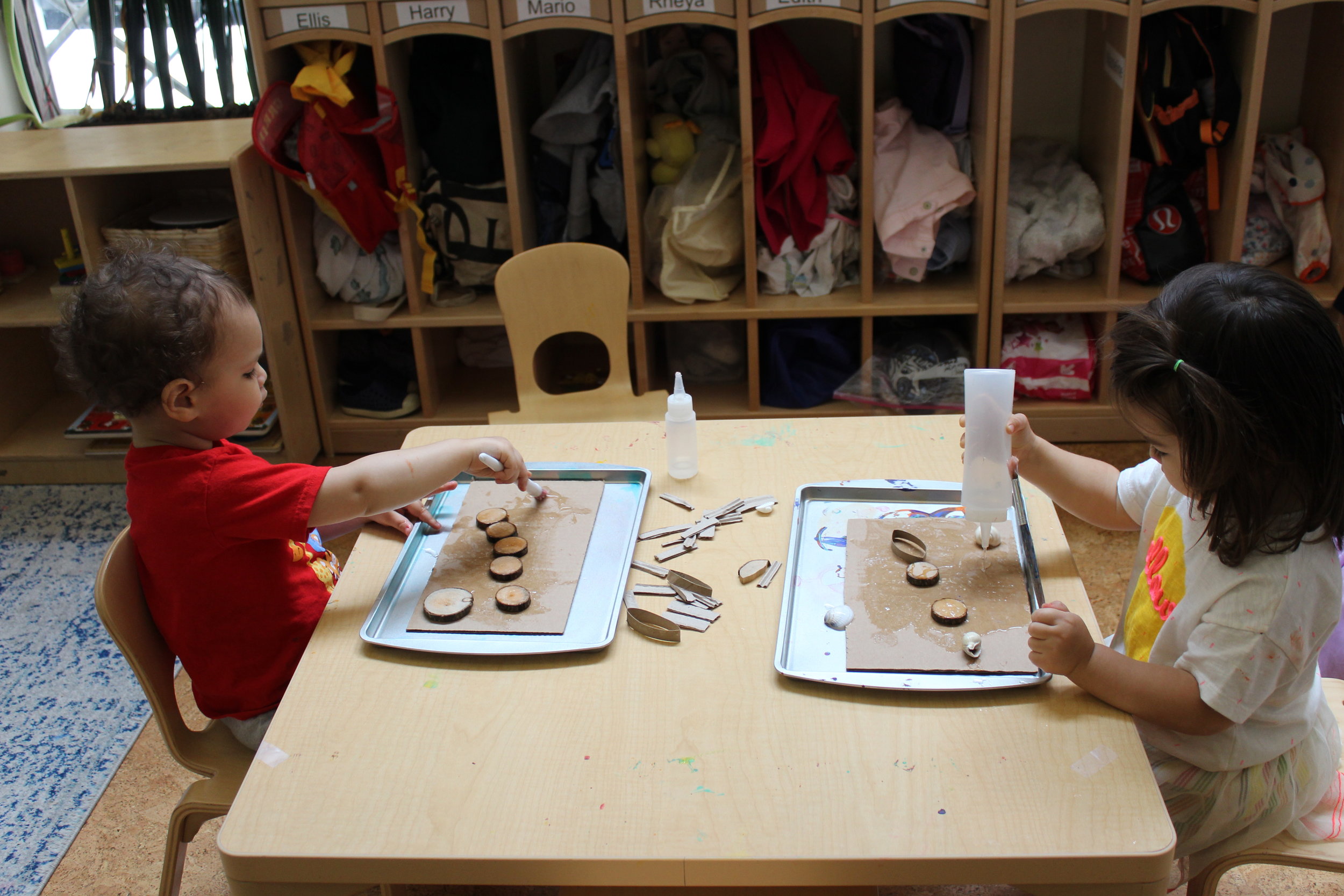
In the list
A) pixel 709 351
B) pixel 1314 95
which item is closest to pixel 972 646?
pixel 709 351

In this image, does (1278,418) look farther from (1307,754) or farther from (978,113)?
(978,113)

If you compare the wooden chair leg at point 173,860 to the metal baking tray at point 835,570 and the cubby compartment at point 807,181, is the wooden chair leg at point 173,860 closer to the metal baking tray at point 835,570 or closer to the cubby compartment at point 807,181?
the metal baking tray at point 835,570

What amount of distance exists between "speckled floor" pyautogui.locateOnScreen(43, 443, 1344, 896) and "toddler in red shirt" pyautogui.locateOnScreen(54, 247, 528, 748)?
0.49 m

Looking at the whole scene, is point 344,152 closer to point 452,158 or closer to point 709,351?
point 452,158

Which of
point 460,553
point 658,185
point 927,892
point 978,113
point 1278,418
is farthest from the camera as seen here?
point 658,185

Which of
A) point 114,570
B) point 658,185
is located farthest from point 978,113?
point 114,570

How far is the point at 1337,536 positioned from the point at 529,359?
1.35m

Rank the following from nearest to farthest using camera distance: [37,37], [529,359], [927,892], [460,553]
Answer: [460,553]
[927,892]
[529,359]
[37,37]

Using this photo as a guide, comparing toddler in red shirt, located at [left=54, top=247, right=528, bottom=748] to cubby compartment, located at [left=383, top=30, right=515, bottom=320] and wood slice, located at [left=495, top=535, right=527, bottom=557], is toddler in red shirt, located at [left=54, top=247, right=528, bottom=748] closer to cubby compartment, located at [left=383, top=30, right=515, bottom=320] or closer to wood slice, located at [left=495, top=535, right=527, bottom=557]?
wood slice, located at [left=495, top=535, right=527, bottom=557]

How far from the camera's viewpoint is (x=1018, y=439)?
1262 mm

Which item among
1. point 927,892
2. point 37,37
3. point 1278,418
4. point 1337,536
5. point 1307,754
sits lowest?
point 927,892

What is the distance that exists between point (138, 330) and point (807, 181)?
1754mm

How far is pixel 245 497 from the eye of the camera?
1203mm

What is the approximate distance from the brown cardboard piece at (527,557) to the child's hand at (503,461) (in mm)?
34
